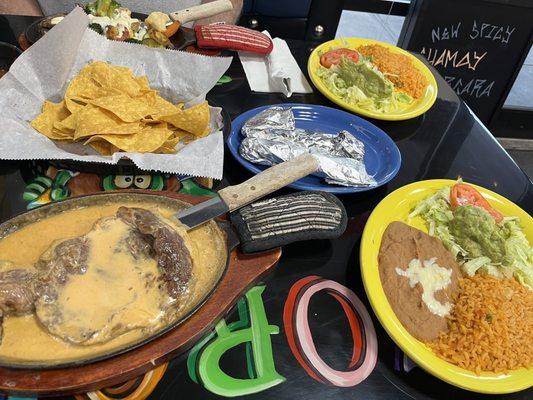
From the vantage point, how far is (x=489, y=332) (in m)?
1.21

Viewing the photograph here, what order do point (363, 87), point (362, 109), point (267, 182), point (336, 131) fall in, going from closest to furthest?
point (267, 182)
point (336, 131)
point (362, 109)
point (363, 87)

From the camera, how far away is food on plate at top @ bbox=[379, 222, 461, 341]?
4.08ft

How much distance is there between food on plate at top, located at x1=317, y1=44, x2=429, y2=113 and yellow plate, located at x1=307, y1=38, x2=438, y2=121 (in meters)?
0.03

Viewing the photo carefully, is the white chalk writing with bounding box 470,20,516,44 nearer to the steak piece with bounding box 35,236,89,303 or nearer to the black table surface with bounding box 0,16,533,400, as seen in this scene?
the black table surface with bounding box 0,16,533,400

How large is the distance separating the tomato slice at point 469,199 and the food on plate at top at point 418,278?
26 cm

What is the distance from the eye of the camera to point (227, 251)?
1243 millimetres

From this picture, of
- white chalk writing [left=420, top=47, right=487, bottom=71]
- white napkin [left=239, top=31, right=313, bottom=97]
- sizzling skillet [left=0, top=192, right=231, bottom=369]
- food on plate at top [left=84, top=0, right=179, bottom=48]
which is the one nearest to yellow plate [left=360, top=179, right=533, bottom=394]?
sizzling skillet [left=0, top=192, right=231, bottom=369]

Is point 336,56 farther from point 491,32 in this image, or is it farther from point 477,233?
point 491,32

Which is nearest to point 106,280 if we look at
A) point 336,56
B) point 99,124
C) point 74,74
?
point 99,124

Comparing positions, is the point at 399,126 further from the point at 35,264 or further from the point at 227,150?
the point at 35,264

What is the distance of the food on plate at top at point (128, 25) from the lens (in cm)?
213

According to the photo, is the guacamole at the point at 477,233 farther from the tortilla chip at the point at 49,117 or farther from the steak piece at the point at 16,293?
the tortilla chip at the point at 49,117

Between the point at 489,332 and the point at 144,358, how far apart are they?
93cm

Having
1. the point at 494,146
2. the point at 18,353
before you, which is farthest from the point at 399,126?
the point at 18,353
